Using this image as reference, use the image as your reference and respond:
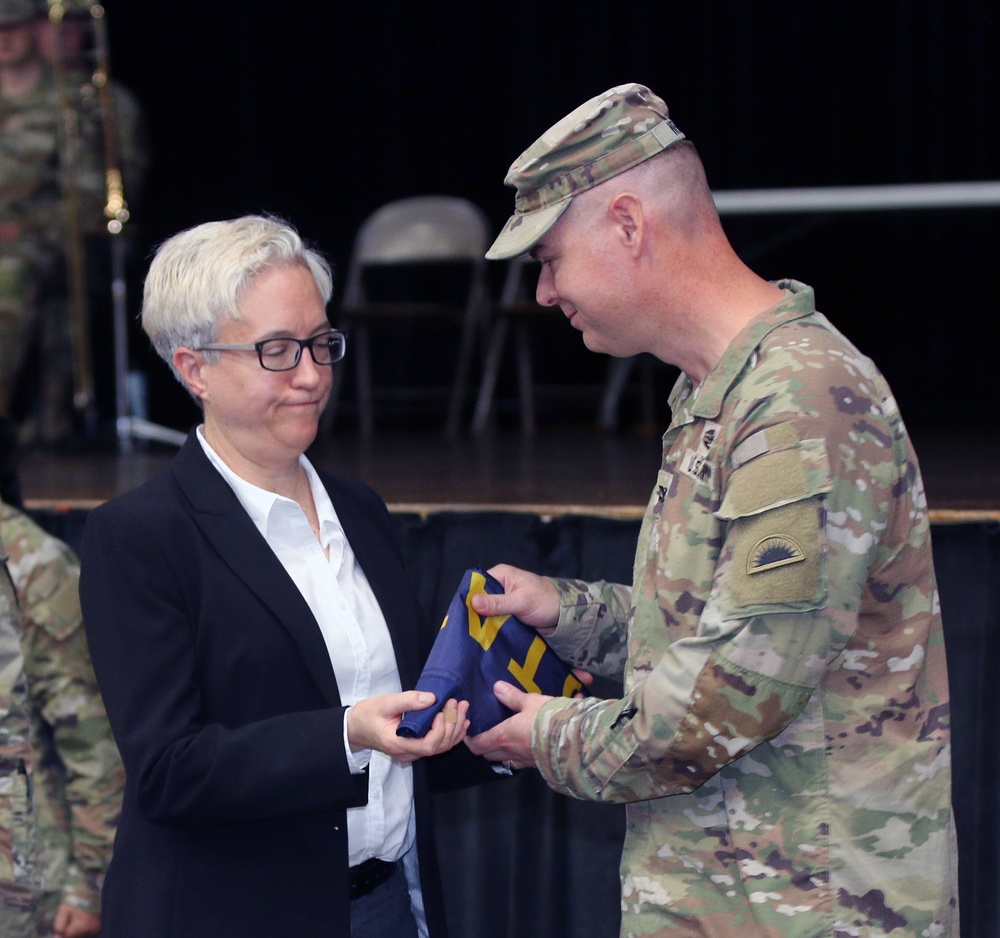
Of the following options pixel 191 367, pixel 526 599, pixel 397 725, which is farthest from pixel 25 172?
pixel 397 725

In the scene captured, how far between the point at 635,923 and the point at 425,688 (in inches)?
13.9

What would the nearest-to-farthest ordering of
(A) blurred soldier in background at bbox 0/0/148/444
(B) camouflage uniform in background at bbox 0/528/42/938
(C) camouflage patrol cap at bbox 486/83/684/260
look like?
1. (C) camouflage patrol cap at bbox 486/83/684/260
2. (B) camouflage uniform in background at bbox 0/528/42/938
3. (A) blurred soldier in background at bbox 0/0/148/444

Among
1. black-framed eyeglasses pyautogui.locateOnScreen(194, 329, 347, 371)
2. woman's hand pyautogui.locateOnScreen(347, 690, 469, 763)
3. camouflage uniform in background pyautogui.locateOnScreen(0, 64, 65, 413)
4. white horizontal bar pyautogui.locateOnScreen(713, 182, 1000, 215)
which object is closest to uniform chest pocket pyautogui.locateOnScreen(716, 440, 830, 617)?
woman's hand pyautogui.locateOnScreen(347, 690, 469, 763)

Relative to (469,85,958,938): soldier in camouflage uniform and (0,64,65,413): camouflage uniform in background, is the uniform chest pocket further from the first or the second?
(0,64,65,413): camouflage uniform in background

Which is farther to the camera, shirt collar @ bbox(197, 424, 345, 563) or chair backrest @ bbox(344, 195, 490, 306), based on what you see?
chair backrest @ bbox(344, 195, 490, 306)

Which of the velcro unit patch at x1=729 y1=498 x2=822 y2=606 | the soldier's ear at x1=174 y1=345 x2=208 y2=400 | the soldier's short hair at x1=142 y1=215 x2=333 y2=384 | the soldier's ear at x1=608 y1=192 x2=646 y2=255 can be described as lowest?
the velcro unit patch at x1=729 y1=498 x2=822 y2=606

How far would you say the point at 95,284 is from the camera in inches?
224

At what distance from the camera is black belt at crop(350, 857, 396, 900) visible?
1624mm

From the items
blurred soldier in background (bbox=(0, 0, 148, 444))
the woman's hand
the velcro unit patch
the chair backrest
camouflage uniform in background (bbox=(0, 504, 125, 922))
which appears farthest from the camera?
the chair backrest

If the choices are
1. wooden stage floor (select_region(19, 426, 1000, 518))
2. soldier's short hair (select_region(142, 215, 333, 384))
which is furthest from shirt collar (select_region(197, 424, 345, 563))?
wooden stage floor (select_region(19, 426, 1000, 518))

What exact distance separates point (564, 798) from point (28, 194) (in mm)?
3519

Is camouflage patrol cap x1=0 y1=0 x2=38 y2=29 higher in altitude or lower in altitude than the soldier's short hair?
higher

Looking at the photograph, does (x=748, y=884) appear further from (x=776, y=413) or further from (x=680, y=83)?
(x=680, y=83)

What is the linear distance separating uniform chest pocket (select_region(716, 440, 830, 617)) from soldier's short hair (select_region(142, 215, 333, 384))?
759 millimetres
